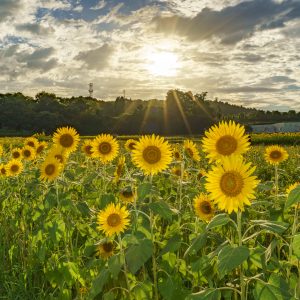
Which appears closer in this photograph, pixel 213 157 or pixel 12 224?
pixel 213 157

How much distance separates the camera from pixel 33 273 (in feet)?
14.9

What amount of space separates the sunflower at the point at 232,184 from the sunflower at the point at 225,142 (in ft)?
0.38

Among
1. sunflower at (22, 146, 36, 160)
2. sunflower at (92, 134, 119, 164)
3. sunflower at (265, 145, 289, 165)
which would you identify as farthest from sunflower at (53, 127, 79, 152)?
sunflower at (265, 145, 289, 165)

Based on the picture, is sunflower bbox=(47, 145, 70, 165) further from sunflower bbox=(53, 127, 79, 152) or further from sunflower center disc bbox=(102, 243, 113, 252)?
sunflower center disc bbox=(102, 243, 113, 252)

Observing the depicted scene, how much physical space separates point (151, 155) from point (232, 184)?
1154 millimetres

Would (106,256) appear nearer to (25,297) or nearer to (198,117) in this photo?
(25,297)

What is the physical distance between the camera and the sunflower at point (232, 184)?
2404 mm

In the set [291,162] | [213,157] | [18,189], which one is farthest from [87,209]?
[291,162]

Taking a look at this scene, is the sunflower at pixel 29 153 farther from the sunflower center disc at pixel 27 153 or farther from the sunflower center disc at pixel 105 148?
the sunflower center disc at pixel 105 148

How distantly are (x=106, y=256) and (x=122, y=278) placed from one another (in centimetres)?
24

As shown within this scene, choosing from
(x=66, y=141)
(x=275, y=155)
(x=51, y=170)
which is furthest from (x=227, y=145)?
(x=66, y=141)

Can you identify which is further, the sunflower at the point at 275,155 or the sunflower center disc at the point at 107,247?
the sunflower at the point at 275,155

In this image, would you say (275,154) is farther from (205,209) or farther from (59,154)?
(59,154)

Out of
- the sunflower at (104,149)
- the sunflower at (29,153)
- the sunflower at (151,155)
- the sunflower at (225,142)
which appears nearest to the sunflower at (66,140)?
the sunflower at (104,149)
